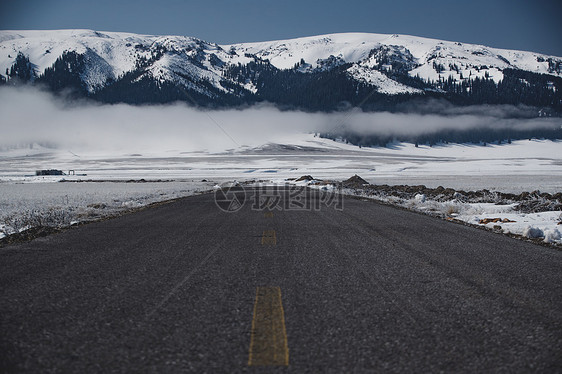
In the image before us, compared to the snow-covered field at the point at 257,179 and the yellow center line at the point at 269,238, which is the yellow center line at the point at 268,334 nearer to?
the yellow center line at the point at 269,238

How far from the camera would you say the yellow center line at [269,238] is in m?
7.42

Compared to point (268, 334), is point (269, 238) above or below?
below

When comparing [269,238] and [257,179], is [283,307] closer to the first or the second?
[269,238]

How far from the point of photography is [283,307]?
11.9 feet

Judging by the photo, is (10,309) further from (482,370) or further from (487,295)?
(487,295)

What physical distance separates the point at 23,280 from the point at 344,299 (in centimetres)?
388

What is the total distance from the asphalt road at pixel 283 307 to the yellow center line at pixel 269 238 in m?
0.22

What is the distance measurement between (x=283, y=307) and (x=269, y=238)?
4.29 m

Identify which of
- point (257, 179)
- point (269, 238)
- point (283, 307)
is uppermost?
point (283, 307)

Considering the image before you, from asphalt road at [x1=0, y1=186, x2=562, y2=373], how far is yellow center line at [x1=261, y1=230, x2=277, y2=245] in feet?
0.72

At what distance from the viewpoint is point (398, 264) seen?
5.54m

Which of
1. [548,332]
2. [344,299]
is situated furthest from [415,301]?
[548,332]

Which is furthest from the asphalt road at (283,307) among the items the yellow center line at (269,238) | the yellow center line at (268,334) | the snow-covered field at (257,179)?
the snow-covered field at (257,179)

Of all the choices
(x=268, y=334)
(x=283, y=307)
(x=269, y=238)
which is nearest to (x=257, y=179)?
(x=269, y=238)
